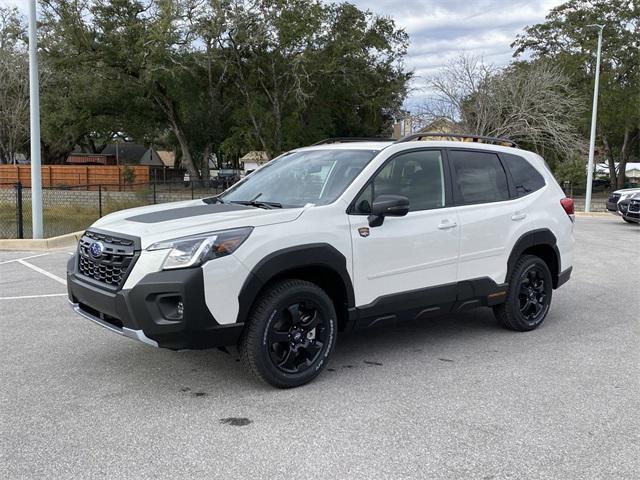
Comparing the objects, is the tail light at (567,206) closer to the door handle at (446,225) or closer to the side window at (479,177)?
the side window at (479,177)

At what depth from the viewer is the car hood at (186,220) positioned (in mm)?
4035

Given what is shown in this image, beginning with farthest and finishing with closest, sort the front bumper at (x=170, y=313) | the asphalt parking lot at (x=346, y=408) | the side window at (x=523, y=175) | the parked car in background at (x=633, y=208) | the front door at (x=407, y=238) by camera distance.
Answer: the parked car in background at (x=633, y=208) < the side window at (x=523, y=175) < the front door at (x=407, y=238) < the front bumper at (x=170, y=313) < the asphalt parking lot at (x=346, y=408)

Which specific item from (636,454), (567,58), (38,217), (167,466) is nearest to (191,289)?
(167,466)

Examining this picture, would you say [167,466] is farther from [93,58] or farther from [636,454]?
[93,58]

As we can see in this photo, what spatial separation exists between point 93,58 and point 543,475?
3821cm

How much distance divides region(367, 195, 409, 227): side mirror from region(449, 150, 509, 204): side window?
3.44 ft

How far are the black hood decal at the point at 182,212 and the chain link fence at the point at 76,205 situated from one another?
28.6 ft

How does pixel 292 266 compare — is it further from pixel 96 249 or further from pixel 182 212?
pixel 96 249

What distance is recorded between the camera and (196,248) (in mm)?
3914

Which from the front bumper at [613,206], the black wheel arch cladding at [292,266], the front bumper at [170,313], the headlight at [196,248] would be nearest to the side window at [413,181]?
the black wheel arch cladding at [292,266]

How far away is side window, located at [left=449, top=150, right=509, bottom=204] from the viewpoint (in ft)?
17.8

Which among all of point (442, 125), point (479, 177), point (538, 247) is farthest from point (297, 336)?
point (442, 125)

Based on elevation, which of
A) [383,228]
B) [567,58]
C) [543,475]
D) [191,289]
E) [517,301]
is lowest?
[543,475]

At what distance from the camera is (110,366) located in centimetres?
490
